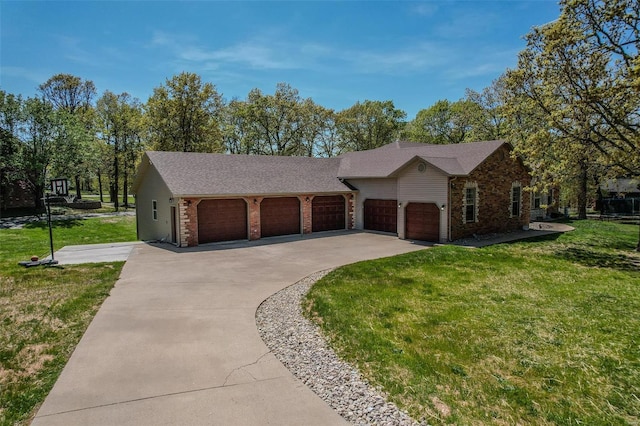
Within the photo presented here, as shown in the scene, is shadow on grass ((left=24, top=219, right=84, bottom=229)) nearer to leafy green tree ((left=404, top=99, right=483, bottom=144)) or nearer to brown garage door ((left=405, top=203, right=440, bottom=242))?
brown garage door ((left=405, top=203, right=440, bottom=242))

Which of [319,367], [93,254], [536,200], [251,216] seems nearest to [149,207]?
[93,254]

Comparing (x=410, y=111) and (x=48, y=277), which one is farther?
(x=410, y=111)

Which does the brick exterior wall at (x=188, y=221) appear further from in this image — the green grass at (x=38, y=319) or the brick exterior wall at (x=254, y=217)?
the green grass at (x=38, y=319)

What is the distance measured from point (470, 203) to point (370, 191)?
5928 mm

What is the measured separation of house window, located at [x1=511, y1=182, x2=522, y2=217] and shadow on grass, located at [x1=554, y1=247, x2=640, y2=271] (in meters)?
5.27

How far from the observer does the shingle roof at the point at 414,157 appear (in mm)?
17766

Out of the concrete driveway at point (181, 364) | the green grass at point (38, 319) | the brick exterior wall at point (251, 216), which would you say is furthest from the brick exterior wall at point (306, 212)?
the green grass at point (38, 319)

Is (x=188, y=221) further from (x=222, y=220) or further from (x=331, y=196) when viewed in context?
(x=331, y=196)

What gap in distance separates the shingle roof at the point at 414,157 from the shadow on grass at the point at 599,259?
17.6ft

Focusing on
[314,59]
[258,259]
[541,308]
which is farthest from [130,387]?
[314,59]

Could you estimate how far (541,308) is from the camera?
8.20 meters

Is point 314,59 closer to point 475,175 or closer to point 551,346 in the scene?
point 475,175

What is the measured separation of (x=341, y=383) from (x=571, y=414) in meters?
2.79

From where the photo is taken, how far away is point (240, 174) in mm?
19844
